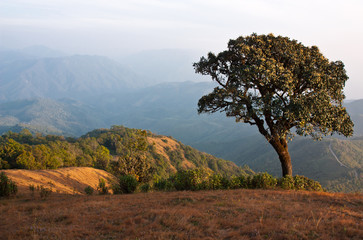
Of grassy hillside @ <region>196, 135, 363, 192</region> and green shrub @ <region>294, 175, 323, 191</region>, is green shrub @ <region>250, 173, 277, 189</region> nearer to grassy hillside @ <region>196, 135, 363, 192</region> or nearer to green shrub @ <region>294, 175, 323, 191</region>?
green shrub @ <region>294, 175, 323, 191</region>

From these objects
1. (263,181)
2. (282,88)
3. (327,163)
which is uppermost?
(282,88)

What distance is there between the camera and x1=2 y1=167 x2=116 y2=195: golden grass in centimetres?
2059

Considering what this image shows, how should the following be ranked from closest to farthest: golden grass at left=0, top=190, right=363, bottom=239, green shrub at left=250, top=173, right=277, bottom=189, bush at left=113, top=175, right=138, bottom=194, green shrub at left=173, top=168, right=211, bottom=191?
1. golden grass at left=0, top=190, right=363, bottom=239
2. green shrub at left=250, top=173, right=277, bottom=189
3. green shrub at left=173, top=168, right=211, bottom=191
4. bush at left=113, top=175, right=138, bottom=194

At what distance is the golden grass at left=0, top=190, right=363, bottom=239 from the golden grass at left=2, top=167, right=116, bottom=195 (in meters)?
10.1

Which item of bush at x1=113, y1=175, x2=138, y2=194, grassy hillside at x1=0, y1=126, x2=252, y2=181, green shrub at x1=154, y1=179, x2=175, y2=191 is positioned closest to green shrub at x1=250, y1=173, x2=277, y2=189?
green shrub at x1=154, y1=179, x2=175, y2=191

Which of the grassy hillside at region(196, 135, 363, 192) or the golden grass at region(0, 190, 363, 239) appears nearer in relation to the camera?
the golden grass at region(0, 190, 363, 239)

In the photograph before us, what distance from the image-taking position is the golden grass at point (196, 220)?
23.1 ft

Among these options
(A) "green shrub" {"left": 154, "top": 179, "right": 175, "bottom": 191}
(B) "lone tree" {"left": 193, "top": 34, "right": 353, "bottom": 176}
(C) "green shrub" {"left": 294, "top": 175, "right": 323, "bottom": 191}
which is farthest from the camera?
(A) "green shrub" {"left": 154, "top": 179, "right": 175, "bottom": 191}

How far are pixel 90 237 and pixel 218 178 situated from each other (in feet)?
34.4

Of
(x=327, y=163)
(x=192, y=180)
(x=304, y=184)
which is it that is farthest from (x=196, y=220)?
(x=327, y=163)

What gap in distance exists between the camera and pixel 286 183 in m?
15.1

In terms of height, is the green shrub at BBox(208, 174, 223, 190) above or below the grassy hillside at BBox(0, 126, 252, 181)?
above

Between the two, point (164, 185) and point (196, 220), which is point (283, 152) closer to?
point (164, 185)

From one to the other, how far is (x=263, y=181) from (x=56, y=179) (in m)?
20.4
